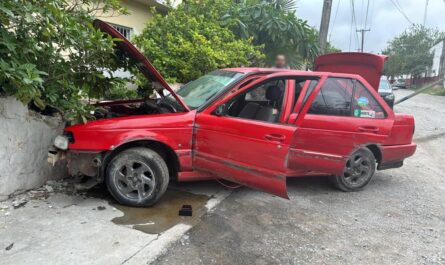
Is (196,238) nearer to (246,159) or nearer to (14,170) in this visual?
(246,159)

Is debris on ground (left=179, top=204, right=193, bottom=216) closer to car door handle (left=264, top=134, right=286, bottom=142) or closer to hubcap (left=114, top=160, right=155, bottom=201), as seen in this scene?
hubcap (left=114, top=160, right=155, bottom=201)

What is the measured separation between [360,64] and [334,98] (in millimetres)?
2331

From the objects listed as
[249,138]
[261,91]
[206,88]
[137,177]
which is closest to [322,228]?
[249,138]

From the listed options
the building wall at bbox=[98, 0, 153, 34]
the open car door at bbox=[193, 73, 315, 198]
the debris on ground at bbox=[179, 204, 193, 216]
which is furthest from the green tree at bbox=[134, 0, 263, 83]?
the debris on ground at bbox=[179, 204, 193, 216]

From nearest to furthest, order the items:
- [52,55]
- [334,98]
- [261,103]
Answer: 1. [52,55]
2. [261,103]
3. [334,98]

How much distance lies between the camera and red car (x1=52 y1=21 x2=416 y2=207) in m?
4.32

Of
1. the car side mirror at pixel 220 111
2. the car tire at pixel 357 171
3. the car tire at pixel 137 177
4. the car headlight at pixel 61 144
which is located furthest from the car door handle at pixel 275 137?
the car headlight at pixel 61 144

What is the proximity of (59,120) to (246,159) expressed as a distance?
239 centimetres

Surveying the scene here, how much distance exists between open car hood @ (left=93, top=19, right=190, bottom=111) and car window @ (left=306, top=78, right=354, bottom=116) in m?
1.75

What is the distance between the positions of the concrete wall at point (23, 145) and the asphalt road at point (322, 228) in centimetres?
209

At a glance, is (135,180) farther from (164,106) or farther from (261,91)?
(261,91)

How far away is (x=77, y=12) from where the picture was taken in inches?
193

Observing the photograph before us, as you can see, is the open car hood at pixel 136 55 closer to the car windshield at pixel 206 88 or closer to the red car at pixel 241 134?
the red car at pixel 241 134

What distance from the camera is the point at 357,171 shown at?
569cm
